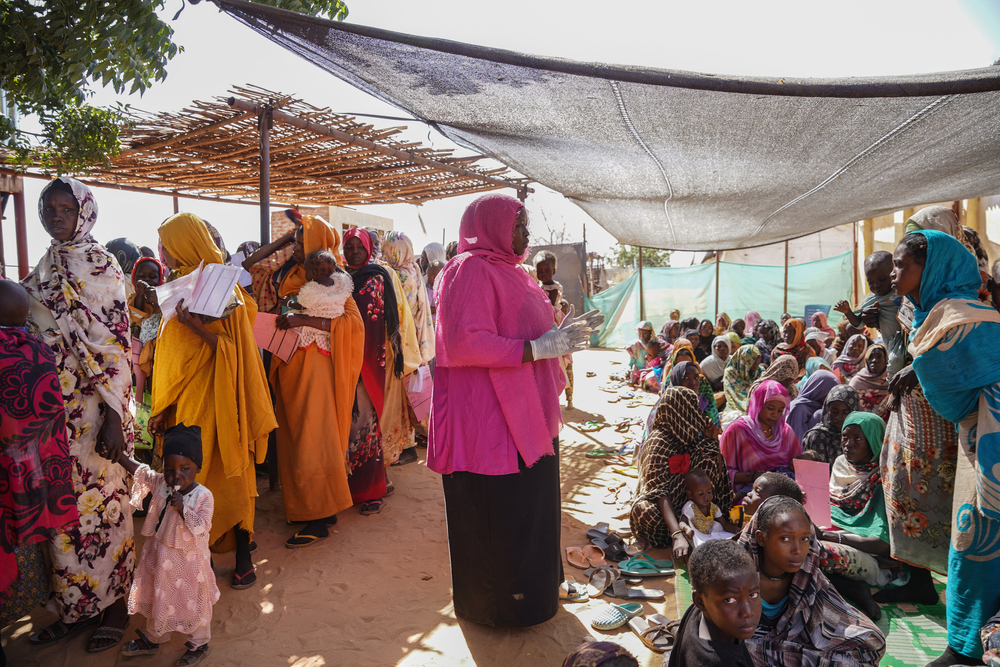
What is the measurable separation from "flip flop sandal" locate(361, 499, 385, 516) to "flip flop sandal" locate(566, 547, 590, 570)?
1.69 metres

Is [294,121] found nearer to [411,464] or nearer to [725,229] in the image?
[411,464]

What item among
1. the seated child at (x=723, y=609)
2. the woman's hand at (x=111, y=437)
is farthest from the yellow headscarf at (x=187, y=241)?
the seated child at (x=723, y=609)

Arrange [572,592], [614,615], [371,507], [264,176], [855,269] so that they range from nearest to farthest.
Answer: [614,615]
[572,592]
[371,507]
[264,176]
[855,269]

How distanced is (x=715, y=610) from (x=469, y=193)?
9.26 meters

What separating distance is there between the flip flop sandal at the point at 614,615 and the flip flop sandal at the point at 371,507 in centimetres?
226

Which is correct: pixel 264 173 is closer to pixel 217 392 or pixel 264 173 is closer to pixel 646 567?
pixel 217 392

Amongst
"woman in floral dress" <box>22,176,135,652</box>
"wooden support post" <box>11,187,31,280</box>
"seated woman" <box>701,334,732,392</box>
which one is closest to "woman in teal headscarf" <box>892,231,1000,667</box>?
"woman in floral dress" <box>22,176,135,652</box>

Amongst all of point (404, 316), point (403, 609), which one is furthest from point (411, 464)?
point (403, 609)

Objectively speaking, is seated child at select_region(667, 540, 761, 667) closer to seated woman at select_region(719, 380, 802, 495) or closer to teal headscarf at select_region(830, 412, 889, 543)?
teal headscarf at select_region(830, 412, 889, 543)

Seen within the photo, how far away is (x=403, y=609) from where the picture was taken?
340cm

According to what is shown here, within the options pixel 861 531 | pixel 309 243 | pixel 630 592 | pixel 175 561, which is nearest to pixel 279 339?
pixel 309 243

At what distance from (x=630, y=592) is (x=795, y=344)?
4.88m

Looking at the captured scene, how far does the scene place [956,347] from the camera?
2502 mm

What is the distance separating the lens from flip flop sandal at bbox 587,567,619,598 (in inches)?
139
